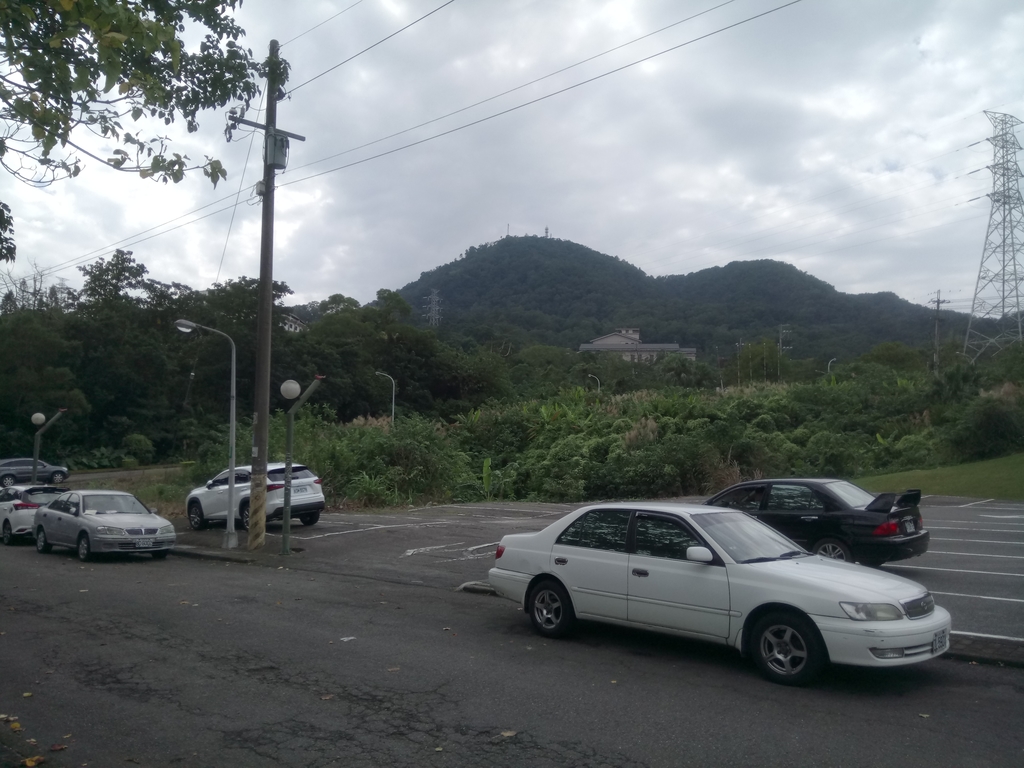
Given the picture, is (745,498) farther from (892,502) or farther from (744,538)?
(744,538)

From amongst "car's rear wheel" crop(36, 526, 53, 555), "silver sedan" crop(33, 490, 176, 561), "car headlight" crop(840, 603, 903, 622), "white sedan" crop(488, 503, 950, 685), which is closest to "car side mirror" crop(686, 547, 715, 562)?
"white sedan" crop(488, 503, 950, 685)

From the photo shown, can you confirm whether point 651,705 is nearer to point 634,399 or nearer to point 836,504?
point 836,504

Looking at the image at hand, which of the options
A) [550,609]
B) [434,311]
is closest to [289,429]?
[550,609]

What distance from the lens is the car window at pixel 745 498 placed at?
529 inches

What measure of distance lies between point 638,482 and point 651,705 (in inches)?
1056

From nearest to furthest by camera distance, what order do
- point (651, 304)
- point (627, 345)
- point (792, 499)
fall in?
point (792, 499) < point (627, 345) < point (651, 304)

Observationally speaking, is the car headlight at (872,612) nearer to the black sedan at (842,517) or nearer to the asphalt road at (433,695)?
the asphalt road at (433,695)

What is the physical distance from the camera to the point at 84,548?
59.2 ft

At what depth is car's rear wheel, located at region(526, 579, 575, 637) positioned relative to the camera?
29.8ft

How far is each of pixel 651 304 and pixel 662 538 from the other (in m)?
119

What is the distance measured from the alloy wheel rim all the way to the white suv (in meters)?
15.9

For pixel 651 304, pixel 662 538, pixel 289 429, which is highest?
→ pixel 651 304

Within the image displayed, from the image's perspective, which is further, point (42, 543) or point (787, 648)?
point (42, 543)


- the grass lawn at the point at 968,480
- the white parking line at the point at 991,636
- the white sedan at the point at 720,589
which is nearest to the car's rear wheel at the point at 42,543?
the white sedan at the point at 720,589
